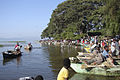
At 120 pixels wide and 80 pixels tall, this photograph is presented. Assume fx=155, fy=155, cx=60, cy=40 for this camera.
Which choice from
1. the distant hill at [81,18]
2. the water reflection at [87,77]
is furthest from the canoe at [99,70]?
the distant hill at [81,18]

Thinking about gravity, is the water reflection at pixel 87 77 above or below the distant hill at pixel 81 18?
below

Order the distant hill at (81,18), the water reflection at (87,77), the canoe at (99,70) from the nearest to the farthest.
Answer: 1. the water reflection at (87,77)
2. the canoe at (99,70)
3. the distant hill at (81,18)

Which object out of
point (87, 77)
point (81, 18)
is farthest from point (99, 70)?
point (81, 18)

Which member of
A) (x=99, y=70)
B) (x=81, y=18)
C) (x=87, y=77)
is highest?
(x=81, y=18)

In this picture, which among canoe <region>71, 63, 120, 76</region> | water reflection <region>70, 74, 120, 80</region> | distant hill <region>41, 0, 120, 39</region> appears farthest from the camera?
distant hill <region>41, 0, 120, 39</region>

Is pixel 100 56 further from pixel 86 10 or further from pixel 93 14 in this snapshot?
pixel 86 10

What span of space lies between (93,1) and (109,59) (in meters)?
35.4

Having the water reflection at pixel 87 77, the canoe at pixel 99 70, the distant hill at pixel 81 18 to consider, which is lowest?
the water reflection at pixel 87 77

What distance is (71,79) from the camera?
10156 mm

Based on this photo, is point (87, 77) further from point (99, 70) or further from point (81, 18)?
point (81, 18)

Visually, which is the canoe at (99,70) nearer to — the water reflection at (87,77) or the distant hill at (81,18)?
the water reflection at (87,77)

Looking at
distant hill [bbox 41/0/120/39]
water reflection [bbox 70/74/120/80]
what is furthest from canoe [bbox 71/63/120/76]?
distant hill [bbox 41/0/120/39]

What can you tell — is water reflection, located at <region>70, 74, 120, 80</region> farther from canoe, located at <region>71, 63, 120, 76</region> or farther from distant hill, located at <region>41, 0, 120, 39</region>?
distant hill, located at <region>41, 0, 120, 39</region>

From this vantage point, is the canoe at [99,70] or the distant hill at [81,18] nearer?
the canoe at [99,70]
